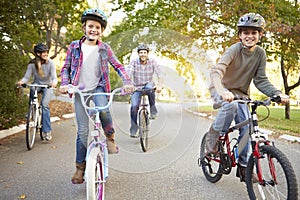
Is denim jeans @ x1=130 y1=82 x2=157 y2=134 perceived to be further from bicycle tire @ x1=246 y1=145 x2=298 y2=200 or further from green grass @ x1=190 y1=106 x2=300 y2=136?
bicycle tire @ x1=246 y1=145 x2=298 y2=200

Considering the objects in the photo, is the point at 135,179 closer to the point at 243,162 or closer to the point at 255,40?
the point at 243,162

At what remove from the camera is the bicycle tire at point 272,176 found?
118 inches

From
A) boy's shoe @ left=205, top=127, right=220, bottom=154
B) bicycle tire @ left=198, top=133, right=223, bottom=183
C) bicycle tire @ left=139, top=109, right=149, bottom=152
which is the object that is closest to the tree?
bicycle tire @ left=139, top=109, right=149, bottom=152

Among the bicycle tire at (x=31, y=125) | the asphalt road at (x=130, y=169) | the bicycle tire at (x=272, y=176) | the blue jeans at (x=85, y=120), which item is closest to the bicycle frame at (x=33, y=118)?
the bicycle tire at (x=31, y=125)

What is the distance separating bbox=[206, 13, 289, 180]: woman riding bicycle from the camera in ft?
11.9

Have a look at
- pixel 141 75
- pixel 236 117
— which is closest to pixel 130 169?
pixel 141 75

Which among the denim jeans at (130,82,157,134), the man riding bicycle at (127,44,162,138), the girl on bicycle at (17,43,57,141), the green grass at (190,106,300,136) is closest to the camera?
the man riding bicycle at (127,44,162,138)

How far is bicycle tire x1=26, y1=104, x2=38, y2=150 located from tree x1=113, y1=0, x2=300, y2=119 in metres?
5.57

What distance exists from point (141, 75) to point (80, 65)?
237 cm

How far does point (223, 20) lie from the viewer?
13016mm

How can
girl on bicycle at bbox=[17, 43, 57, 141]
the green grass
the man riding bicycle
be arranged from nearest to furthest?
the man riding bicycle → girl on bicycle at bbox=[17, 43, 57, 141] → the green grass

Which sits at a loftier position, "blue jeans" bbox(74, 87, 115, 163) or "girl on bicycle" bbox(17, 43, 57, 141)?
"girl on bicycle" bbox(17, 43, 57, 141)

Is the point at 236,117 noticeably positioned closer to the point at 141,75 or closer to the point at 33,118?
the point at 141,75

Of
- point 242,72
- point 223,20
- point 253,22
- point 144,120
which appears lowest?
point 144,120
